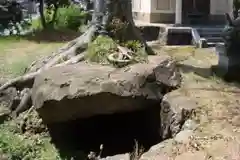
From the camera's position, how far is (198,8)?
21.5 metres

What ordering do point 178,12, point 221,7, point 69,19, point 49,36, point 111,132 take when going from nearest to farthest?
point 111,132 → point 49,36 → point 178,12 → point 69,19 → point 221,7

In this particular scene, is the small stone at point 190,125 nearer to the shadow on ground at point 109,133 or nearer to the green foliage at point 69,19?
the shadow on ground at point 109,133

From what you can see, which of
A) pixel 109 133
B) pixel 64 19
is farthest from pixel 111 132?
pixel 64 19

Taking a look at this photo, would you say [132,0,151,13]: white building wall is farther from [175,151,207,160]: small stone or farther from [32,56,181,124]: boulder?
[175,151,207,160]: small stone

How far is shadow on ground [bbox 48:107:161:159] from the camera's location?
26.3 ft

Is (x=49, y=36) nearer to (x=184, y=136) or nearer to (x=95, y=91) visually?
(x=95, y=91)

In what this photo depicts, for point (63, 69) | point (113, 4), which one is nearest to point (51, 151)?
point (63, 69)

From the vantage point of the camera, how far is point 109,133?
880 centimetres

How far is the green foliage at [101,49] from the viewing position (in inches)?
342

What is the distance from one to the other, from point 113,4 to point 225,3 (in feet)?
42.3

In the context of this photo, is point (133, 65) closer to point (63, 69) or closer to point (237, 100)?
point (63, 69)

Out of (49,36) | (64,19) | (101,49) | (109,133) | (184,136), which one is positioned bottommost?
(109,133)

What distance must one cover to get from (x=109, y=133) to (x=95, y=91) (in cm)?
182

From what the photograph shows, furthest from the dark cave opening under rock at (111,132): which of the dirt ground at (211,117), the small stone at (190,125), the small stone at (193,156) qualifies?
the small stone at (193,156)
